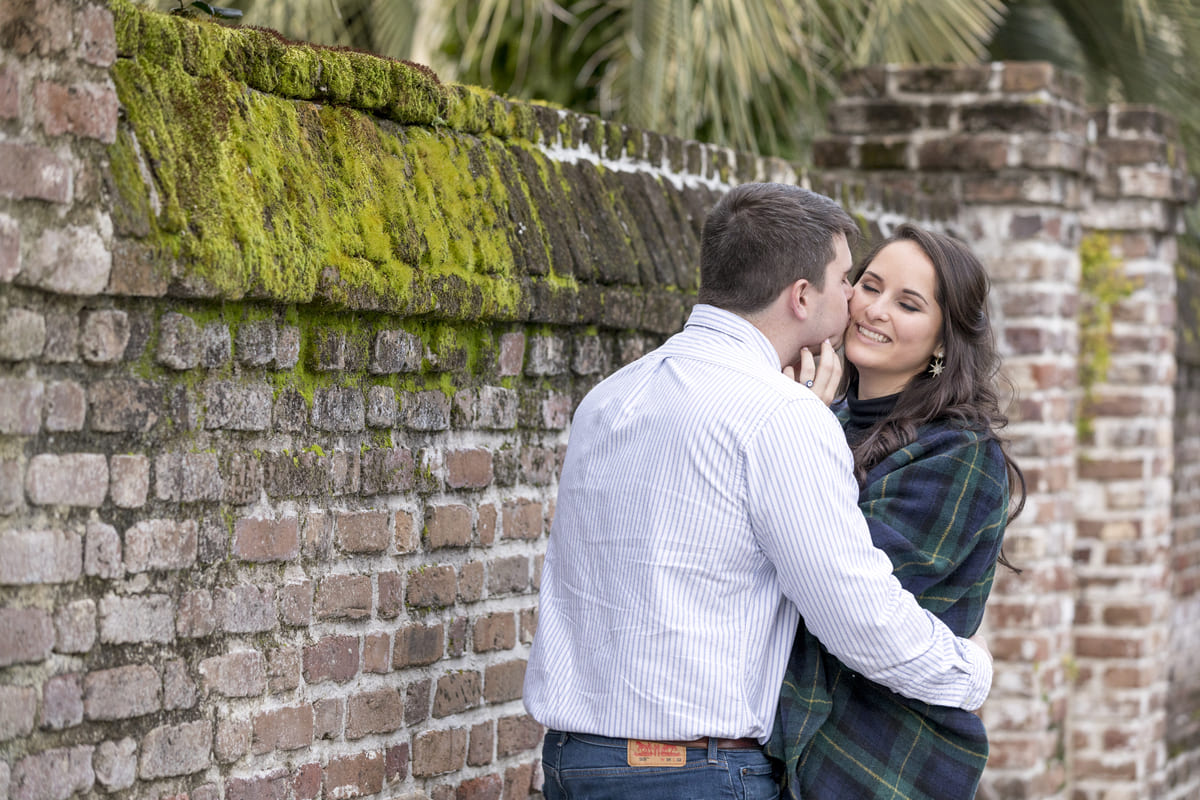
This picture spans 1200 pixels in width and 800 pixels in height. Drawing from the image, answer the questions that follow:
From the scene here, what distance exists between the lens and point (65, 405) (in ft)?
6.81

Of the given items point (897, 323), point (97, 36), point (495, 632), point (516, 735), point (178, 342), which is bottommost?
point (516, 735)

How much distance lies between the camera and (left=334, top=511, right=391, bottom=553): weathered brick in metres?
2.60

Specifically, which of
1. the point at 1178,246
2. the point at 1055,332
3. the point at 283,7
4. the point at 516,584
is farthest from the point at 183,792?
the point at 283,7

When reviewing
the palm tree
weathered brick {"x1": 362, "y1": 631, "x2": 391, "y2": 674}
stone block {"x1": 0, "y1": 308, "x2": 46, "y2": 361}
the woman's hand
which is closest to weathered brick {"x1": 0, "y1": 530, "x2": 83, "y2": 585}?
stone block {"x1": 0, "y1": 308, "x2": 46, "y2": 361}

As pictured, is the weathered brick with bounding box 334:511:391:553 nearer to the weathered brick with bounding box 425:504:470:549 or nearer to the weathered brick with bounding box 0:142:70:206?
the weathered brick with bounding box 425:504:470:549

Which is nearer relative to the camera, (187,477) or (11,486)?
(11,486)

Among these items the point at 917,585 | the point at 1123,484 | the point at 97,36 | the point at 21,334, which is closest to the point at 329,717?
the point at 21,334

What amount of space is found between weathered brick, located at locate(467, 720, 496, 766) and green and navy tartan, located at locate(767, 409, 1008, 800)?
A: 32.2 inches

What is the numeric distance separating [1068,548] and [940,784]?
9.37ft

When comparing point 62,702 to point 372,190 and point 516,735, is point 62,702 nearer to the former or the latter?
point 372,190

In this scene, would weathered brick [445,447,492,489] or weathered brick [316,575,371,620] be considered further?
weathered brick [445,447,492,489]

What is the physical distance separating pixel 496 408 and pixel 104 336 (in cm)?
106

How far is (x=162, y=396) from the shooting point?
2.22 m

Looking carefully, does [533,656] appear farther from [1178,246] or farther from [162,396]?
[1178,246]
